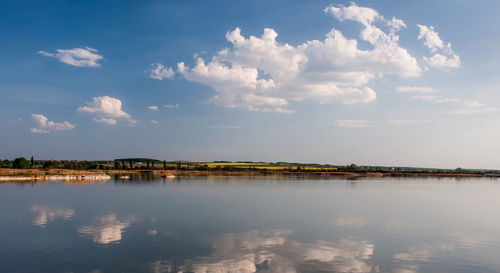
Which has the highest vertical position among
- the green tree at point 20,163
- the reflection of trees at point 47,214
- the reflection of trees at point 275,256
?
the green tree at point 20,163

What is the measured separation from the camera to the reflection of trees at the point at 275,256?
15883 millimetres

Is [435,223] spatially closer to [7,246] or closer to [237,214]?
[237,214]

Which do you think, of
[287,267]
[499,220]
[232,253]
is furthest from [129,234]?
[499,220]

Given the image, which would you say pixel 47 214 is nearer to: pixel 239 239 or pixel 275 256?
pixel 239 239

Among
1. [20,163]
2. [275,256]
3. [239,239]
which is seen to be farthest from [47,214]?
[20,163]

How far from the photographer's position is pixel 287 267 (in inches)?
633

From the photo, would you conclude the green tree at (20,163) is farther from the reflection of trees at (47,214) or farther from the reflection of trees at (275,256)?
the reflection of trees at (275,256)

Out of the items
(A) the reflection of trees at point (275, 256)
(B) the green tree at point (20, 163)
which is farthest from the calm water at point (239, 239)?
(B) the green tree at point (20, 163)

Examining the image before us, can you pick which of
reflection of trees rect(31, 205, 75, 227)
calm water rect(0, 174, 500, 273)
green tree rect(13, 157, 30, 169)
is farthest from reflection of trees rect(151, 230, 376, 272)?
green tree rect(13, 157, 30, 169)

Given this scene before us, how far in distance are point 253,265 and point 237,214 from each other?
622 inches

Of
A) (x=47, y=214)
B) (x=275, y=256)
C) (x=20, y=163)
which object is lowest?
(x=275, y=256)

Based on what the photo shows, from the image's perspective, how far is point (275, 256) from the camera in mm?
17922

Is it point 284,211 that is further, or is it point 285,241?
point 284,211

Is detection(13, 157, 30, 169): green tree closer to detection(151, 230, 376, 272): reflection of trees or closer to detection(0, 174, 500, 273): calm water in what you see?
detection(0, 174, 500, 273): calm water
